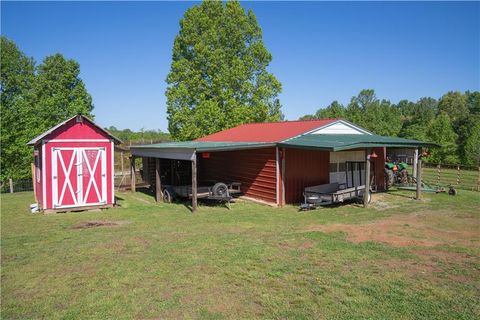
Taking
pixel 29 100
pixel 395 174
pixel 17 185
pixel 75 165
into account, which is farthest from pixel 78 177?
pixel 29 100

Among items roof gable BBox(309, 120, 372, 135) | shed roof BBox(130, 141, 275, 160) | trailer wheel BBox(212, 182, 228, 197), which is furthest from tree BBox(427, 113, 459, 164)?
trailer wheel BBox(212, 182, 228, 197)

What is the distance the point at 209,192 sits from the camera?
48.0 feet

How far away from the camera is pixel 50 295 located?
5586 millimetres

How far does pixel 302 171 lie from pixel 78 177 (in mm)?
8607

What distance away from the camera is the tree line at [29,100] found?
21.2m

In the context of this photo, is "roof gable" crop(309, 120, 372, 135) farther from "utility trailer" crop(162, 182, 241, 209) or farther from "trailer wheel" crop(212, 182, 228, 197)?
"trailer wheel" crop(212, 182, 228, 197)

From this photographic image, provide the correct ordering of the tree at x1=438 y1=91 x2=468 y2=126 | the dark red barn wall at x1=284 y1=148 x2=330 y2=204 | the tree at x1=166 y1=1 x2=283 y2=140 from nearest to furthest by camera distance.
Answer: the dark red barn wall at x1=284 y1=148 x2=330 y2=204 < the tree at x1=166 y1=1 x2=283 y2=140 < the tree at x1=438 y1=91 x2=468 y2=126

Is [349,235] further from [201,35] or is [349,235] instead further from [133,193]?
[201,35]

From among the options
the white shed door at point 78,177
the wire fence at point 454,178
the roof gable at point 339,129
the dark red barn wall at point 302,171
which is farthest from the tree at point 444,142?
the white shed door at point 78,177

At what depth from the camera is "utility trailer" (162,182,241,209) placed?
A: 562 inches

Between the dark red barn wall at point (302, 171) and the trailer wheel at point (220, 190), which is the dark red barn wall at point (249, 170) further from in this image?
the trailer wheel at point (220, 190)

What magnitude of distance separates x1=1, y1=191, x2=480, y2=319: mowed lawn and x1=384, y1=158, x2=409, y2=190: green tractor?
671cm

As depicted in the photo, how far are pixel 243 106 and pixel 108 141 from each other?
14.9m

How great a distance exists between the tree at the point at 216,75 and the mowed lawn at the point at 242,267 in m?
15.4
